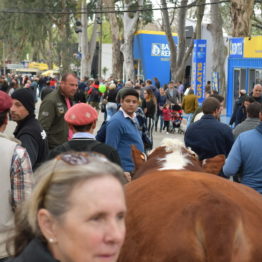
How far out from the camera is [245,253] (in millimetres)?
2893

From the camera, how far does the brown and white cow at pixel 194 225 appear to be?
2859mm

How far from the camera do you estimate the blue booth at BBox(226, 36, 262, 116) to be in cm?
2456

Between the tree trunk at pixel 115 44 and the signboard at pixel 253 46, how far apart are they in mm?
17346

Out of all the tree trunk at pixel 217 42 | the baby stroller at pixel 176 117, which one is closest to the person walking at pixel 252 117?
the baby stroller at pixel 176 117

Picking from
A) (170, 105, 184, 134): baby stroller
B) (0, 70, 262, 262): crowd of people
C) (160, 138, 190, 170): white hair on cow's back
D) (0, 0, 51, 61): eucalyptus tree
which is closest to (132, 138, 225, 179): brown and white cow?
(160, 138, 190, 170): white hair on cow's back

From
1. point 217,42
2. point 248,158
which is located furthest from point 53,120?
point 217,42

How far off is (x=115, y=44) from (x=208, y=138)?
35802 millimetres

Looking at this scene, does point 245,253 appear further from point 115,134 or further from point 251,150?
point 115,134

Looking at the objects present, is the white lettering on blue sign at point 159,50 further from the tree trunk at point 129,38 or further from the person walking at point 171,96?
the person walking at point 171,96

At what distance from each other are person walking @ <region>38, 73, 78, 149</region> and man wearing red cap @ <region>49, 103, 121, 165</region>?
2.31m

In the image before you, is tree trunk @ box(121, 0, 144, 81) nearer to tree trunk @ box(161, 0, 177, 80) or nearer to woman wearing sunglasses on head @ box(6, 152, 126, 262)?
tree trunk @ box(161, 0, 177, 80)

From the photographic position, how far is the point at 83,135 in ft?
15.8

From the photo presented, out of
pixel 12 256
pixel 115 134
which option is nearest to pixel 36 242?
pixel 12 256

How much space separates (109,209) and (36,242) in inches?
10.1
